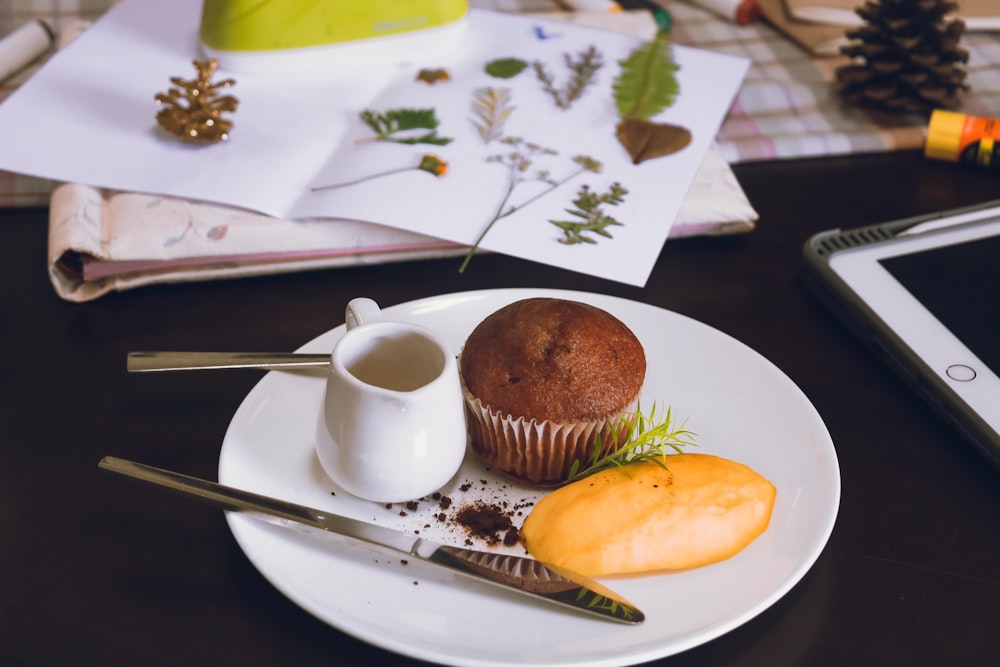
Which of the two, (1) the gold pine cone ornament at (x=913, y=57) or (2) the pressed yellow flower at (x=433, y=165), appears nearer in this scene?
(2) the pressed yellow flower at (x=433, y=165)

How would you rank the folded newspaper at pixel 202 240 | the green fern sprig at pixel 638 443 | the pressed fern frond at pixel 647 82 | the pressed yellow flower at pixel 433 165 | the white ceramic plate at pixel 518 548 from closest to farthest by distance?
the white ceramic plate at pixel 518 548 → the green fern sprig at pixel 638 443 → the folded newspaper at pixel 202 240 → the pressed yellow flower at pixel 433 165 → the pressed fern frond at pixel 647 82

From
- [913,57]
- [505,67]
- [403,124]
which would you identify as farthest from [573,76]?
[913,57]

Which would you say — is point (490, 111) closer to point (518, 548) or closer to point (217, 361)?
point (217, 361)

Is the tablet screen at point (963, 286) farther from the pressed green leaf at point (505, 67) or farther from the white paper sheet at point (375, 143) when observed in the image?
the pressed green leaf at point (505, 67)

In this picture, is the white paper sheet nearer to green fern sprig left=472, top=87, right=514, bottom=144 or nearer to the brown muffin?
green fern sprig left=472, top=87, right=514, bottom=144

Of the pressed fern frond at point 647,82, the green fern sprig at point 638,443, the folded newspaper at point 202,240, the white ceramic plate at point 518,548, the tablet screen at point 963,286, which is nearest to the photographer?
the white ceramic plate at point 518,548

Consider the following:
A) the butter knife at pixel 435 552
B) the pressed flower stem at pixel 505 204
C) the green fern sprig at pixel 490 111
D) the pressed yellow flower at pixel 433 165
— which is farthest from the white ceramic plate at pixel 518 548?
the green fern sprig at pixel 490 111

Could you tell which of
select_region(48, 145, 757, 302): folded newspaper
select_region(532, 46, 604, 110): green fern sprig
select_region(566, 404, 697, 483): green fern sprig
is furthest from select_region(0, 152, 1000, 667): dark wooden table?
select_region(532, 46, 604, 110): green fern sprig
